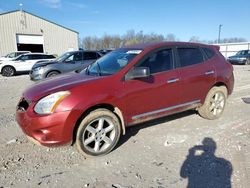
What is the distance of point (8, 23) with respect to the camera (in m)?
25.1

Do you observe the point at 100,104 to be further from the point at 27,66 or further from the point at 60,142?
the point at 27,66

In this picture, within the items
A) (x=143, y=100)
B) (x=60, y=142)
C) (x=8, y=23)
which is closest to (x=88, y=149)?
(x=60, y=142)

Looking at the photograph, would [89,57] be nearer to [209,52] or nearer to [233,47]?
[209,52]

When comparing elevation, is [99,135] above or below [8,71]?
below

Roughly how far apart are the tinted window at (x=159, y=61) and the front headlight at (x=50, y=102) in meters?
1.51

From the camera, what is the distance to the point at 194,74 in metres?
4.63

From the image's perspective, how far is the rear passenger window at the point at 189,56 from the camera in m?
4.60

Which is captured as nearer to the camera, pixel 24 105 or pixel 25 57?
pixel 24 105

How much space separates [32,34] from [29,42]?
3.36 ft

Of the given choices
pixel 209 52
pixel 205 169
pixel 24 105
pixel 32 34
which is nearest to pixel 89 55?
pixel 209 52

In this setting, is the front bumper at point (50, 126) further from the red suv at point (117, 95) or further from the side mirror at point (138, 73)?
the side mirror at point (138, 73)

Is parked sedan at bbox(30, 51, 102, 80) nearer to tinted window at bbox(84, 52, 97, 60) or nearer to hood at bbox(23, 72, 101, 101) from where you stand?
tinted window at bbox(84, 52, 97, 60)

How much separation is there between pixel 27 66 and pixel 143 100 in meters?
14.3

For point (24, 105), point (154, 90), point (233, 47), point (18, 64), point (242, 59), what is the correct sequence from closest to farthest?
point (24, 105) → point (154, 90) → point (18, 64) → point (242, 59) → point (233, 47)
